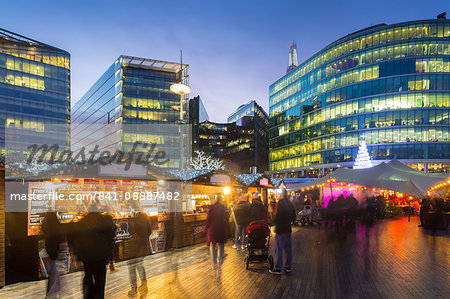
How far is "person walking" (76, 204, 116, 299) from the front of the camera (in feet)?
14.5

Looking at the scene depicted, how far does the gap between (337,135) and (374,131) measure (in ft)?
22.1

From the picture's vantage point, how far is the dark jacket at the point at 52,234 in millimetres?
5105

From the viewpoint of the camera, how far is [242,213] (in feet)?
31.7

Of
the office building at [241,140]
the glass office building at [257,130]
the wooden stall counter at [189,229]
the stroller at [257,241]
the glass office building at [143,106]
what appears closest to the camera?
the stroller at [257,241]

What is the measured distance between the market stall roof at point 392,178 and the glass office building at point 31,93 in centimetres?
5498

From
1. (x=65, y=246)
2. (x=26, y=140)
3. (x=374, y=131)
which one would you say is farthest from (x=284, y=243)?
(x=26, y=140)

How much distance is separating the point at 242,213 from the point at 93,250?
5819 mm

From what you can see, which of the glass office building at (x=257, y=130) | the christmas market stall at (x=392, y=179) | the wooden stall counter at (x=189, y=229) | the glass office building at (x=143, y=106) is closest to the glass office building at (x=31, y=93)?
the glass office building at (x=143, y=106)

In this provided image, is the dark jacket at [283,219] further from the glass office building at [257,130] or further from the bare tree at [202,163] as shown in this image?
the glass office building at [257,130]

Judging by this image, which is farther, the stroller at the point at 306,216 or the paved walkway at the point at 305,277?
the stroller at the point at 306,216

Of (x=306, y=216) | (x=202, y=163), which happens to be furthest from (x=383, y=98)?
(x=306, y=216)

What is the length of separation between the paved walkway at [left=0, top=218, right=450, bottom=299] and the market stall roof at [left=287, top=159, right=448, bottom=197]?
5492 mm

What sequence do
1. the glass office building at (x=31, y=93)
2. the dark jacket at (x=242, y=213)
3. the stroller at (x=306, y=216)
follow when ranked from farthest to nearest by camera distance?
the glass office building at (x=31, y=93), the stroller at (x=306, y=216), the dark jacket at (x=242, y=213)

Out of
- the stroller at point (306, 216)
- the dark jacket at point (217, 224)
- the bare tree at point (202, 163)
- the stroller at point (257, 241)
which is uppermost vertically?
the bare tree at point (202, 163)
